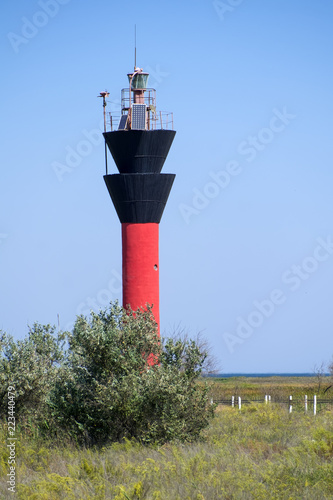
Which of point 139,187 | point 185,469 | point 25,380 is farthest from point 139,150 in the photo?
point 185,469

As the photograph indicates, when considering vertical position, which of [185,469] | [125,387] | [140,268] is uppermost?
[140,268]

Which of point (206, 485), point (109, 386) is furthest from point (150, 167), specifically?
point (206, 485)

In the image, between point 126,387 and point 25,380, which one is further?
point 25,380

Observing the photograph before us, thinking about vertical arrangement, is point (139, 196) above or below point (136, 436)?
above

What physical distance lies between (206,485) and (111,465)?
3.29 metres

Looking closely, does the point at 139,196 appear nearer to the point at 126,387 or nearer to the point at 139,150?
the point at 139,150

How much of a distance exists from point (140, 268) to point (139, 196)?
127 inches

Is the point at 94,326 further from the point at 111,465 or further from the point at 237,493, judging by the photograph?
the point at 237,493

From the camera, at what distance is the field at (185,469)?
60.1ft

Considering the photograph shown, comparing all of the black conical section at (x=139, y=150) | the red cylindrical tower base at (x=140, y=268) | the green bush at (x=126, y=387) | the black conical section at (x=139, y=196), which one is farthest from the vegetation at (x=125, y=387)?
the black conical section at (x=139, y=150)

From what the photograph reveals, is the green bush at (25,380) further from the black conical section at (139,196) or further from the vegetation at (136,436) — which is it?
the black conical section at (139,196)

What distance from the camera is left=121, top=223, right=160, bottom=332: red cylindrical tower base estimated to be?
102ft

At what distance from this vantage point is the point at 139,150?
107 ft

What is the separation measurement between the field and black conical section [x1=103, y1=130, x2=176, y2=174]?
11948mm
